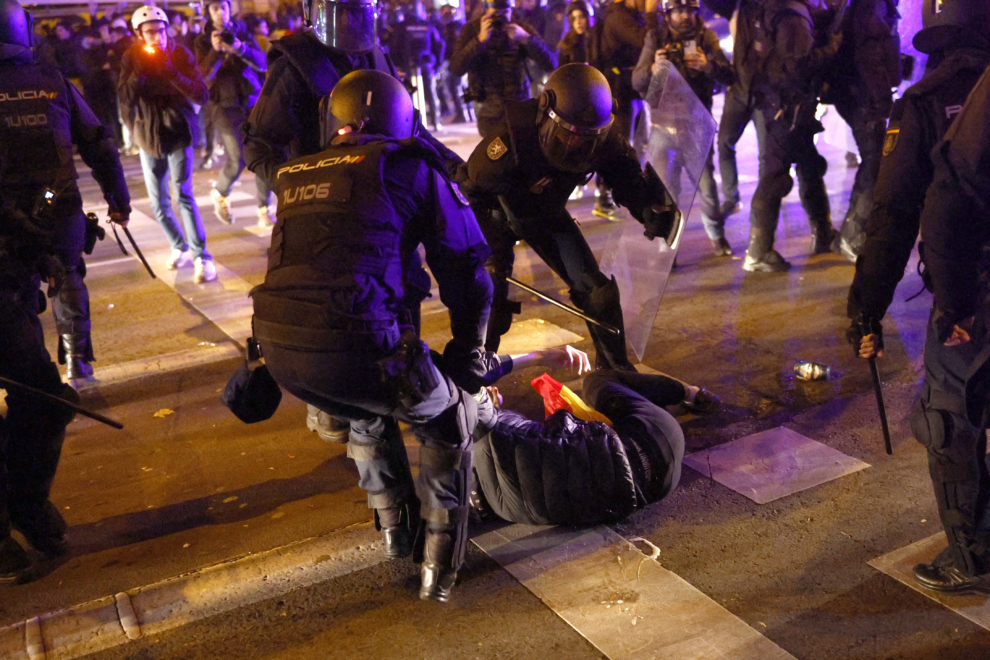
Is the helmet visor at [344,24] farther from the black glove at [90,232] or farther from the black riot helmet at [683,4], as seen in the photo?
the black riot helmet at [683,4]

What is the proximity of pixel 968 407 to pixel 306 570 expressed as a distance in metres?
2.44

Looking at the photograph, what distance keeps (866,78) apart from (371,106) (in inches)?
202

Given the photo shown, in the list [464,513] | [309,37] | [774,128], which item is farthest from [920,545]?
[774,128]

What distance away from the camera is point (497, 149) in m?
4.14

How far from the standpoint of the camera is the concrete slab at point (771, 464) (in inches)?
153

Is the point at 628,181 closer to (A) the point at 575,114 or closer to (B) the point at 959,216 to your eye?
(A) the point at 575,114

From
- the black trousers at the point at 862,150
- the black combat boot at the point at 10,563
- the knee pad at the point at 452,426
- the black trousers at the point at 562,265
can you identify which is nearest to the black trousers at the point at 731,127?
the black trousers at the point at 862,150

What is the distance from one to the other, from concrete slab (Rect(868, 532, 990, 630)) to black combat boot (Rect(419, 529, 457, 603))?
1542 millimetres

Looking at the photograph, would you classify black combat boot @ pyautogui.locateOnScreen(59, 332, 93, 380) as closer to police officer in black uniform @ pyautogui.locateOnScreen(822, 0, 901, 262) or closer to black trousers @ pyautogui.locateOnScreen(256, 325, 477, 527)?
black trousers @ pyautogui.locateOnScreen(256, 325, 477, 527)

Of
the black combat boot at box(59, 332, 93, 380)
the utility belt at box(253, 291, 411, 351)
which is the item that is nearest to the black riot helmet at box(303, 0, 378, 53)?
the utility belt at box(253, 291, 411, 351)

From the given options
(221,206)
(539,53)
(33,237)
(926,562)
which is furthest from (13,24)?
(221,206)

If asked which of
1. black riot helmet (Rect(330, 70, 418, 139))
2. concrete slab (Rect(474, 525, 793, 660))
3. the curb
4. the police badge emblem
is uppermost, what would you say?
black riot helmet (Rect(330, 70, 418, 139))

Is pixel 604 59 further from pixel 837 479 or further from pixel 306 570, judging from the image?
pixel 306 570

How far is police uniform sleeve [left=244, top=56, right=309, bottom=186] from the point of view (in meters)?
4.32
